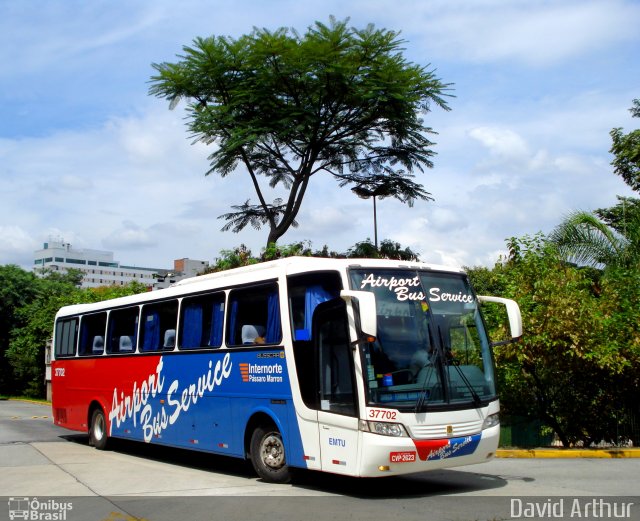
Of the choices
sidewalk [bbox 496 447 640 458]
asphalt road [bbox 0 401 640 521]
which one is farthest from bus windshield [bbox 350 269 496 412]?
sidewalk [bbox 496 447 640 458]

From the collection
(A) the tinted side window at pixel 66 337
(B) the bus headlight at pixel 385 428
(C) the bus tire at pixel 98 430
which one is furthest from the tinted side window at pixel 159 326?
(B) the bus headlight at pixel 385 428

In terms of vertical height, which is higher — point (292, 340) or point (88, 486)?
point (292, 340)

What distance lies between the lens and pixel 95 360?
1702 cm

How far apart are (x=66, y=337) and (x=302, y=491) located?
1018 centimetres

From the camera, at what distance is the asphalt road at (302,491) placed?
9039mm

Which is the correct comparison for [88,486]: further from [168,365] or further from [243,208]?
[243,208]

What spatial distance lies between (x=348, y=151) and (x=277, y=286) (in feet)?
64.0

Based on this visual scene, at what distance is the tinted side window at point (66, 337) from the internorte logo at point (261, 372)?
778 cm

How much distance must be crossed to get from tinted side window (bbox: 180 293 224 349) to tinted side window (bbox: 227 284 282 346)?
0.36 metres

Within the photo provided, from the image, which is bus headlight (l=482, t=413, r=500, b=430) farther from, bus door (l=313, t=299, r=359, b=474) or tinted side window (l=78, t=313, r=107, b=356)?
tinted side window (l=78, t=313, r=107, b=356)

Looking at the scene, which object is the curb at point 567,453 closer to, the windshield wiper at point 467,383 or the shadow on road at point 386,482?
the shadow on road at point 386,482

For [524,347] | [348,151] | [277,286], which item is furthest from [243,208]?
[277,286]

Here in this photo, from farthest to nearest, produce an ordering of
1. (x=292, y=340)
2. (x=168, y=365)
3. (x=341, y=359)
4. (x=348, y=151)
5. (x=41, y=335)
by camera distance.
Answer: (x=41, y=335), (x=348, y=151), (x=168, y=365), (x=292, y=340), (x=341, y=359)

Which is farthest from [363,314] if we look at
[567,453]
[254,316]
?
[567,453]
